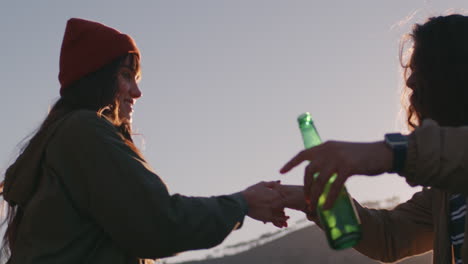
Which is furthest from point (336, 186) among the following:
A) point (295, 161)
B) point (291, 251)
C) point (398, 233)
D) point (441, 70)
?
point (291, 251)

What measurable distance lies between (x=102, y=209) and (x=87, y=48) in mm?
1331

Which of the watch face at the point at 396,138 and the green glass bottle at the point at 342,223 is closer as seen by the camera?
the watch face at the point at 396,138

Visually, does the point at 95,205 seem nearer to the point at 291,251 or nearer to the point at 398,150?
the point at 398,150

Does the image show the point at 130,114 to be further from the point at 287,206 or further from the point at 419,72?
the point at 419,72

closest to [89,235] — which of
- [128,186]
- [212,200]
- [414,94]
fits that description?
[128,186]

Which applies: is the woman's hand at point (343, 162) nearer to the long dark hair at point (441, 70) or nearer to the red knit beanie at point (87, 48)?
the long dark hair at point (441, 70)

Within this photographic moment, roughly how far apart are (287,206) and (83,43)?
192cm

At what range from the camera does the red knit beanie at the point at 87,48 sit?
4.05m

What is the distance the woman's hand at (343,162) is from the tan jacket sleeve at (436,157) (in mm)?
106

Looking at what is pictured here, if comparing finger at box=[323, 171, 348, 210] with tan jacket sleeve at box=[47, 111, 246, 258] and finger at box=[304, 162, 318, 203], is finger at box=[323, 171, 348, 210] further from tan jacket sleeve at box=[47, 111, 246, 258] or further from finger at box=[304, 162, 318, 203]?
tan jacket sleeve at box=[47, 111, 246, 258]

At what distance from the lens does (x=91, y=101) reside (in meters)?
3.95

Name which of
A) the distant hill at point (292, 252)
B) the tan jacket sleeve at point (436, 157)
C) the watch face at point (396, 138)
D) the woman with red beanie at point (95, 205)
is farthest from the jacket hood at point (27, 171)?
the distant hill at point (292, 252)

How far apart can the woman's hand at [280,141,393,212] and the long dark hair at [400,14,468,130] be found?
1140mm

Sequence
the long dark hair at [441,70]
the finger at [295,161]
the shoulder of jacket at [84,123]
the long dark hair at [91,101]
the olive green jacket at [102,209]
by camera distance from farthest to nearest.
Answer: the long dark hair at [91,101] → the long dark hair at [441,70] → the shoulder of jacket at [84,123] → the olive green jacket at [102,209] → the finger at [295,161]
